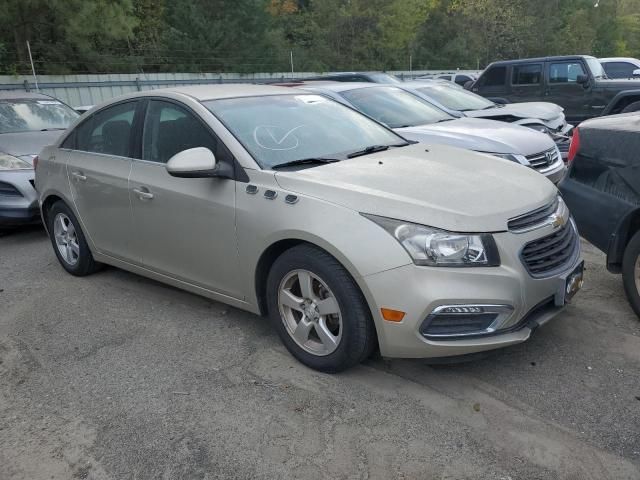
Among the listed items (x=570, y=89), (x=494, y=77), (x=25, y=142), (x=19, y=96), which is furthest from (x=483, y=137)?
(x=494, y=77)

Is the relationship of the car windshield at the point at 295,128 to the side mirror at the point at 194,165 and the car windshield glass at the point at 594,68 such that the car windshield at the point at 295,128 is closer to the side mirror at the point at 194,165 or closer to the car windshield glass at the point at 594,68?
the side mirror at the point at 194,165

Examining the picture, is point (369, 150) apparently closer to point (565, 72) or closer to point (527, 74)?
point (565, 72)

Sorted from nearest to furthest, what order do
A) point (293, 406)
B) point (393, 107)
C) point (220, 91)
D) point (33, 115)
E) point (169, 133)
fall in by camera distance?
point (293, 406) < point (169, 133) < point (220, 91) < point (393, 107) < point (33, 115)

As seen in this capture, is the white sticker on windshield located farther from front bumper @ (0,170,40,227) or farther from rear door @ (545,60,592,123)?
Answer: rear door @ (545,60,592,123)

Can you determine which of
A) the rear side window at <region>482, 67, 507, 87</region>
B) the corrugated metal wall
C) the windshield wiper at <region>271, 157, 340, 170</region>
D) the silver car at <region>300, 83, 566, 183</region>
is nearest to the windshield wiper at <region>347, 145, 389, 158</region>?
the windshield wiper at <region>271, 157, 340, 170</region>

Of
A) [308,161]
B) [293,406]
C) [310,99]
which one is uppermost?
[310,99]

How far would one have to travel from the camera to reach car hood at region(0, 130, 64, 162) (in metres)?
6.89

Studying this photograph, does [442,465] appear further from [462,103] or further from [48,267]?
[462,103]

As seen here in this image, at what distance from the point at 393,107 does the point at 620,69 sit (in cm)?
1069

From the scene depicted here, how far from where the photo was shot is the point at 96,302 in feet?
15.3

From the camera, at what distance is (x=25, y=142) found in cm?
714

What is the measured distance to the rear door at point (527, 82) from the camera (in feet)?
42.1

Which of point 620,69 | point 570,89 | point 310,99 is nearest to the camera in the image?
point 310,99

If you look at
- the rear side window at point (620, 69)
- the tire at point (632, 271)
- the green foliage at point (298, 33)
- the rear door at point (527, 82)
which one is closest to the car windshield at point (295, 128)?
the tire at point (632, 271)
